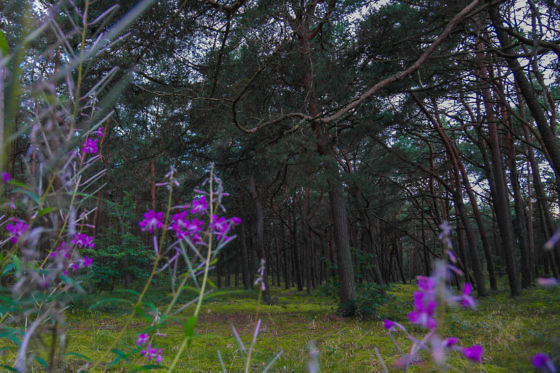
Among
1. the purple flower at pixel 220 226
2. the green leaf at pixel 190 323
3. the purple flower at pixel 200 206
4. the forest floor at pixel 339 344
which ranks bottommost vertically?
the forest floor at pixel 339 344

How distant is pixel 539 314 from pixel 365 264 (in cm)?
381

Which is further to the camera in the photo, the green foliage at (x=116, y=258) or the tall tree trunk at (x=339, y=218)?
the green foliage at (x=116, y=258)

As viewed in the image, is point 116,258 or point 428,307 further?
point 116,258

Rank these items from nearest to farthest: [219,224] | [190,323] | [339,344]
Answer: [190,323], [219,224], [339,344]

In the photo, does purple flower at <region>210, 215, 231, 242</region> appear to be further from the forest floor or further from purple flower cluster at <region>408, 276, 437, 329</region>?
the forest floor

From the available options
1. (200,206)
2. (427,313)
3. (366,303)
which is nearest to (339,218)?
(366,303)

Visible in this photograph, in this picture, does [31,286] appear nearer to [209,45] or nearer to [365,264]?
[209,45]

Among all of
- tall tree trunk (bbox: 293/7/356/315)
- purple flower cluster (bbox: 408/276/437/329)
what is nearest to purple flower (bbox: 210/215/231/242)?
purple flower cluster (bbox: 408/276/437/329)

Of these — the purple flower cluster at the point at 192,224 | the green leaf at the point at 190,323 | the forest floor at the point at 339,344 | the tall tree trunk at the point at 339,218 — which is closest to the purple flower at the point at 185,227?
the purple flower cluster at the point at 192,224

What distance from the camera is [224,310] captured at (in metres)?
10.6

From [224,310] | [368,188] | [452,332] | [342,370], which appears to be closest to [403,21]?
[368,188]

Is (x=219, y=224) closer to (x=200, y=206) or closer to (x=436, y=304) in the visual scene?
(x=200, y=206)

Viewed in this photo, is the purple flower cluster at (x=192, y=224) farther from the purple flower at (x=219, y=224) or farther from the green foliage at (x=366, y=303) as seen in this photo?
the green foliage at (x=366, y=303)

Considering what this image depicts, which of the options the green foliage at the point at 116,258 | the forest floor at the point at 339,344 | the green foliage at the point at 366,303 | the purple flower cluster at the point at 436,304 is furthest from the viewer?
the green foliage at the point at 116,258
